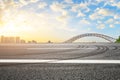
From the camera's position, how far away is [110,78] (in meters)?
5.45

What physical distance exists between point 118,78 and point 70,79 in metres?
0.91

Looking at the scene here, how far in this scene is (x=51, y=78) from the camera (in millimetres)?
5445

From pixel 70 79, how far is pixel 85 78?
1.06 ft

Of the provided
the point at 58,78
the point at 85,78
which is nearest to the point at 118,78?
the point at 85,78

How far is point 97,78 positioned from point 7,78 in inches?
66.1

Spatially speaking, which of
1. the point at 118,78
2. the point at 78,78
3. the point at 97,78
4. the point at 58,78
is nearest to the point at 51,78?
the point at 58,78

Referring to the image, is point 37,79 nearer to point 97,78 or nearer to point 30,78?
point 30,78

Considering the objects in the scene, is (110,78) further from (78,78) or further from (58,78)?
(58,78)

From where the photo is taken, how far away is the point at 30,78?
5.45 m

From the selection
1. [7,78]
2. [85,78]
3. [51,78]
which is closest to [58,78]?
[51,78]

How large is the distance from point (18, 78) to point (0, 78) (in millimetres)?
334

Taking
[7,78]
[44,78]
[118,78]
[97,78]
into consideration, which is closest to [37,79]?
[44,78]

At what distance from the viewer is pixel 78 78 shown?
542 cm

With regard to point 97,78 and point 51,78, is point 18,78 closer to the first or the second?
point 51,78
